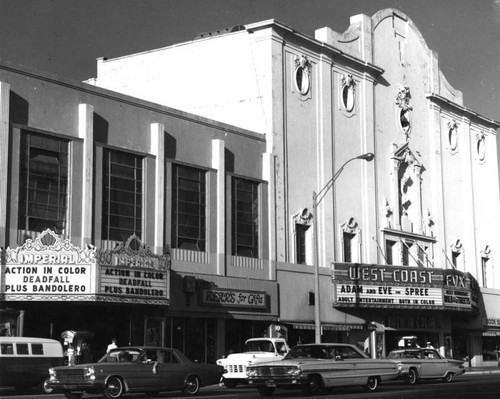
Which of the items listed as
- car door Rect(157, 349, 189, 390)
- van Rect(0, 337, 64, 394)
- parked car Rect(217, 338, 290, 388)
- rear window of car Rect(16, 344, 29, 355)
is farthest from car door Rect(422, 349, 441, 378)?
rear window of car Rect(16, 344, 29, 355)

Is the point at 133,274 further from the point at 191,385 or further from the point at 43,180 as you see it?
the point at 191,385

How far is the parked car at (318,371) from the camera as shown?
79.9 feet

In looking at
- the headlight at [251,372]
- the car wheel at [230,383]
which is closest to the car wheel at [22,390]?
the car wheel at [230,383]

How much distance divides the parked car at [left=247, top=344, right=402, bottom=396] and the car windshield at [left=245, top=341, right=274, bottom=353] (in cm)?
458

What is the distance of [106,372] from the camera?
22750 millimetres

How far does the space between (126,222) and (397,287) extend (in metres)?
16.1

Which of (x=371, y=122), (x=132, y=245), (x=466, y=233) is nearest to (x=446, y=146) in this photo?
(x=466, y=233)

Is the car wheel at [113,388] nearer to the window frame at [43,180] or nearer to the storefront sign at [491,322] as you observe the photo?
the window frame at [43,180]

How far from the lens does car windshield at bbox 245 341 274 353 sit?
99.3ft

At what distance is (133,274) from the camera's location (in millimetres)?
31562

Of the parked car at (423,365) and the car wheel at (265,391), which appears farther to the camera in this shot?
the parked car at (423,365)

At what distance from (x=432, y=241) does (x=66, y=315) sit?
25.5 m

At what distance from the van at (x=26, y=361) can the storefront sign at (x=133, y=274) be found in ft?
10.7

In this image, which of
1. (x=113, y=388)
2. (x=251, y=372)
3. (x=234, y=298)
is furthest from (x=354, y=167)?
(x=113, y=388)
